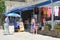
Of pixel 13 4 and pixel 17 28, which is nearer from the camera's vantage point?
pixel 17 28

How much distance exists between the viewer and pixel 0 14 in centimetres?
3447

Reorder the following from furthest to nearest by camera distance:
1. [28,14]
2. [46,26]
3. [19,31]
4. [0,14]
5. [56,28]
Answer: [0,14] → [28,14] → [19,31] → [46,26] → [56,28]

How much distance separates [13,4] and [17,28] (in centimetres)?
1093

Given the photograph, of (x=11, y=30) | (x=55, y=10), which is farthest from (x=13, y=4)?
(x=55, y=10)

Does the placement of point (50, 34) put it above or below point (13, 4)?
below

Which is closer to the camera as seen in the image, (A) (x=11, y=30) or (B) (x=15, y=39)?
(B) (x=15, y=39)

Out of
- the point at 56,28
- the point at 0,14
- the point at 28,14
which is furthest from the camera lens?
the point at 0,14

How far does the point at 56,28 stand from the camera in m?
18.2

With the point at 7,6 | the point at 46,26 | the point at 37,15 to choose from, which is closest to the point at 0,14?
the point at 7,6

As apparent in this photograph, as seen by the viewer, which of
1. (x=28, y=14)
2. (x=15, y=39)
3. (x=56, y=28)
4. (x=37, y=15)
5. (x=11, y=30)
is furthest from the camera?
(x=28, y=14)

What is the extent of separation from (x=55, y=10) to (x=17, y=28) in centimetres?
692

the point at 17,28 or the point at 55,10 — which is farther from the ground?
the point at 55,10

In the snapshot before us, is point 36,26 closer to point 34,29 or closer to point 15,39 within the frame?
point 34,29

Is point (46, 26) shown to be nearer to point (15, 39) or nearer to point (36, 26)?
point (36, 26)
